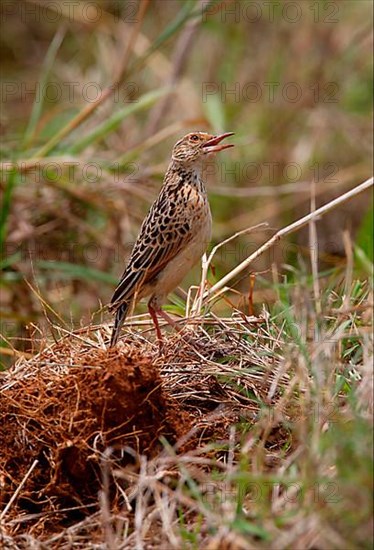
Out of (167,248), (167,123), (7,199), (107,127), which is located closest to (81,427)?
(167,248)

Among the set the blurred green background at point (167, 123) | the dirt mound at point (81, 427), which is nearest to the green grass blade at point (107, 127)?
the blurred green background at point (167, 123)

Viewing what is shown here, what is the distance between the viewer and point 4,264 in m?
6.78

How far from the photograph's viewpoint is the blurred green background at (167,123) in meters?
8.01

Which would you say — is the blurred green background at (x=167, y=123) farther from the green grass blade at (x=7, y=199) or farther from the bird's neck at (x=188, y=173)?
the bird's neck at (x=188, y=173)

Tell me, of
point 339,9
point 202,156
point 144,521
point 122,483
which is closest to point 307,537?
point 144,521

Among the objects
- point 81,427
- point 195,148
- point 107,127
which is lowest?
point 81,427

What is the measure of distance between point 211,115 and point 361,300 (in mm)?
3911

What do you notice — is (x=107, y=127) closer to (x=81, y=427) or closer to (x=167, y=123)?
(x=167, y=123)

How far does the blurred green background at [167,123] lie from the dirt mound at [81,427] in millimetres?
3032

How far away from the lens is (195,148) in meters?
6.03

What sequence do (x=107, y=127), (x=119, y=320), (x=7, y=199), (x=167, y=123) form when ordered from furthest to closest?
(x=167, y=123) < (x=107, y=127) < (x=7, y=199) < (x=119, y=320)

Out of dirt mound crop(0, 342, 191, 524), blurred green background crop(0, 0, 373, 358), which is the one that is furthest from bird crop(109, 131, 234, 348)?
blurred green background crop(0, 0, 373, 358)

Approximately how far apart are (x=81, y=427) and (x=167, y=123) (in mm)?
6322

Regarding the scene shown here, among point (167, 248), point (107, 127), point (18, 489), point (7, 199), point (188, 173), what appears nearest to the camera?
point (18, 489)
